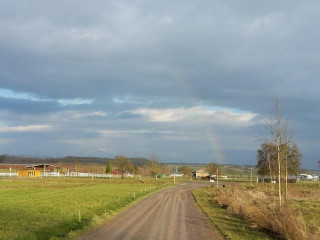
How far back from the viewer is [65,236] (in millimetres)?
17094

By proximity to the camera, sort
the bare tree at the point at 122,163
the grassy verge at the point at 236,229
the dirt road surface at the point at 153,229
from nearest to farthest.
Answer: the dirt road surface at the point at 153,229
the grassy verge at the point at 236,229
the bare tree at the point at 122,163

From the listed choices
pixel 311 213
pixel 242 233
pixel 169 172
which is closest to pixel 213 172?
pixel 169 172

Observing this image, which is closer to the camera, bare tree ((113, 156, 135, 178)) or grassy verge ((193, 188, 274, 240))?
grassy verge ((193, 188, 274, 240))

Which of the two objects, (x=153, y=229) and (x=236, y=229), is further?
(x=236, y=229)

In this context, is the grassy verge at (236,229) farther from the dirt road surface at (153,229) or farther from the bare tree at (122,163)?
the bare tree at (122,163)

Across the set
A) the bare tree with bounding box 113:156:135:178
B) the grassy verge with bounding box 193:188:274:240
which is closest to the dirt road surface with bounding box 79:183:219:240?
the grassy verge with bounding box 193:188:274:240

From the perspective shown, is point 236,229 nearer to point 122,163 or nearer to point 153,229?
point 153,229

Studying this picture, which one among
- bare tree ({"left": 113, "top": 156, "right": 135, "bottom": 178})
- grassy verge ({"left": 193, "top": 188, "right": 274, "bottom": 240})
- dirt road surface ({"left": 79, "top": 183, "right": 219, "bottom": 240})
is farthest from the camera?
bare tree ({"left": 113, "top": 156, "right": 135, "bottom": 178})

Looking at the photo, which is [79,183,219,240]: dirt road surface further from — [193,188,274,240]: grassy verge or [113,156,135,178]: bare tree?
[113,156,135,178]: bare tree

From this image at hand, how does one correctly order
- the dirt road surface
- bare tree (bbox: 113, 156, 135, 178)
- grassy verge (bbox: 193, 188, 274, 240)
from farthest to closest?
bare tree (bbox: 113, 156, 135, 178)
grassy verge (bbox: 193, 188, 274, 240)
the dirt road surface

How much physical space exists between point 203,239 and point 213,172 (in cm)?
12871

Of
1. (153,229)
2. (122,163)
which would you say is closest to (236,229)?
(153,229)

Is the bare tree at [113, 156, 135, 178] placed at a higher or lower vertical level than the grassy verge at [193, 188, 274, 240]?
higher

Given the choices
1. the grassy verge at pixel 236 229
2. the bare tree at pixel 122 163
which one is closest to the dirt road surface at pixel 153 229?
the grassy verge at pixel 236 229
